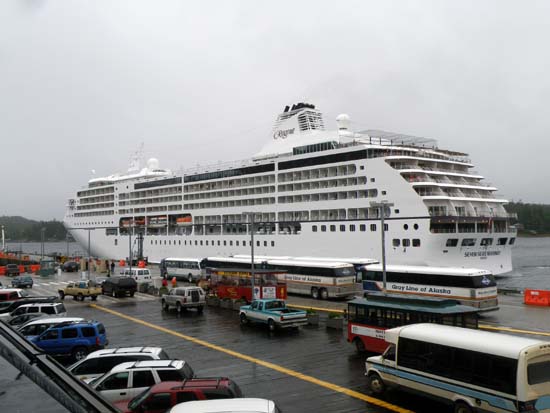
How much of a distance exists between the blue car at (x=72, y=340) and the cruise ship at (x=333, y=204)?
1302 cm

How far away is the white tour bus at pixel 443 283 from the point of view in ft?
78.4

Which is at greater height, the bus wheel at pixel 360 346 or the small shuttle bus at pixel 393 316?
the small shuttle bus at pixel 393 316

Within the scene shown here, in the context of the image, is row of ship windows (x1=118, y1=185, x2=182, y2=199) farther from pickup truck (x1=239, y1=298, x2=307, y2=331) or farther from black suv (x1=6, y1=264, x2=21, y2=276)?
pickup truck (x1=239, y1=298, x2=307, y2=331)

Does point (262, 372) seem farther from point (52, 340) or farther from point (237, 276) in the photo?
point (237, 276)

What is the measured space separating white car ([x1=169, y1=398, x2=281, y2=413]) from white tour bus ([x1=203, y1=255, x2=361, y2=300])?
79.1ft

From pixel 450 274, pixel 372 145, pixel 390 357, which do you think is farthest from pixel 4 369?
pixel 372 145

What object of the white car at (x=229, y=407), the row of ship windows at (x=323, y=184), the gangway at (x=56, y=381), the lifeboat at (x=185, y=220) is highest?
the row of ship windows at (x=323, y=184)

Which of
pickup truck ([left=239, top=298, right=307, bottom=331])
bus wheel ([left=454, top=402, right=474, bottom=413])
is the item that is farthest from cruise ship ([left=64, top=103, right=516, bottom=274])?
bus wheel ([left=454, top=402, right=474, bottom=413])

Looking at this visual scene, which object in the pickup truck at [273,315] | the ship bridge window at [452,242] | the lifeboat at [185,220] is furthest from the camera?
the lifeboat at [185,220]

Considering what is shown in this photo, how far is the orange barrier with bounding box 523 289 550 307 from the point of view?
27.0 meters

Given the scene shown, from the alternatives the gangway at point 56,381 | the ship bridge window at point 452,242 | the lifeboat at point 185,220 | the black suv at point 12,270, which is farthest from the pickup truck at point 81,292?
the lifeboat at point 185,220

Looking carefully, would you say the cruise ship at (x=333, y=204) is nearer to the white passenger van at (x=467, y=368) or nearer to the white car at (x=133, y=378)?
the white passenger van at (x=467, y=368)

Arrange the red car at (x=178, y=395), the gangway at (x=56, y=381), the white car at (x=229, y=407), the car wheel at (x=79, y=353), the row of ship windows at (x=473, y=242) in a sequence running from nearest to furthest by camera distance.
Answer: the gangway at (x=56, y=381) → the white car at (x=229, y=407) → the red car at (x=178, y=395) → the car wheel at (x=79, y=353) → the row of ship windows at (x=473, y=242)

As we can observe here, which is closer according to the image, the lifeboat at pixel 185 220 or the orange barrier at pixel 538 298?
the orange barrier at pixel 538 298
